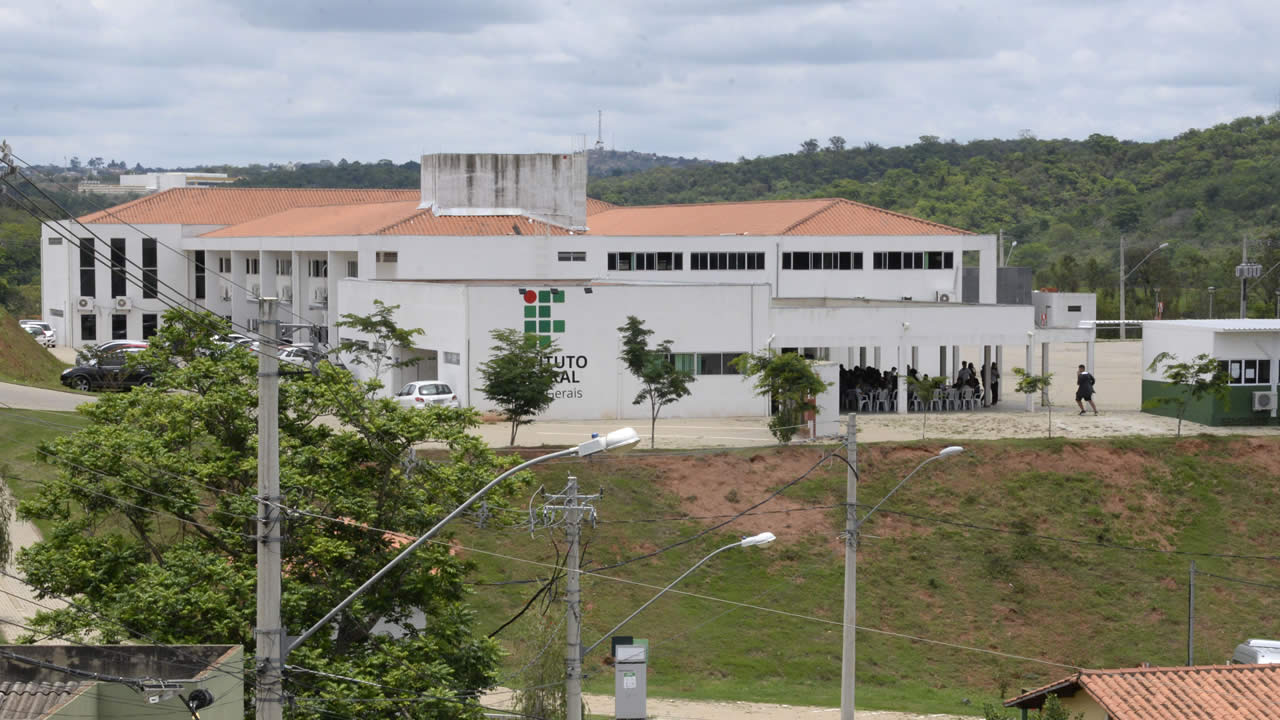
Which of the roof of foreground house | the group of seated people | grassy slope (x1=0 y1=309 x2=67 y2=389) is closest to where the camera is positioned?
the group of seated people

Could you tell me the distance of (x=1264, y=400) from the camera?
44750 mm

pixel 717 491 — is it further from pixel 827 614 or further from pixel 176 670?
pixel 176 670

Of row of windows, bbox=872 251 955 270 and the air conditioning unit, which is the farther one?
row of windows, bbox=872 251 955 270

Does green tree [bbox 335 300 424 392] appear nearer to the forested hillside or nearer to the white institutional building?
the white institutional building

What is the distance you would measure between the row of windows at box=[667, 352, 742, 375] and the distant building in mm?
28453

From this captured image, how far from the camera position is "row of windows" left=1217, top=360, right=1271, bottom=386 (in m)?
45.0

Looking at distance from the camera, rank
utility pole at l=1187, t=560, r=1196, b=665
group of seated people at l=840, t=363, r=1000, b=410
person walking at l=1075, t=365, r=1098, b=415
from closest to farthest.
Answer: utility pole at l=1187, t=560, r=1196, b=665
person walking at l=1075, t=365, r=1098, b=415
group of seated people at l=840, t=363, r=1000, b=410

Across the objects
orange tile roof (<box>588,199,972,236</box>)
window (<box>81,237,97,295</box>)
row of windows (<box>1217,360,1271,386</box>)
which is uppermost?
orange tile roof (<box>588,199,972,236</box>)

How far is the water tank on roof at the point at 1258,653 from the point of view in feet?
99.9

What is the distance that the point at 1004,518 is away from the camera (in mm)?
38875

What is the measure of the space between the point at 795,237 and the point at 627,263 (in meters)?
6.62

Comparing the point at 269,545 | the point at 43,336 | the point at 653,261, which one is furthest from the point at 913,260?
the point at 269,545

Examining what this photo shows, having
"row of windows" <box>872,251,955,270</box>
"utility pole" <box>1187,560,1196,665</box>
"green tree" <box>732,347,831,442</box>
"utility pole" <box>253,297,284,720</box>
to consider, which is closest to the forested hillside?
"row of windows" <box>872,251,955,270</box>

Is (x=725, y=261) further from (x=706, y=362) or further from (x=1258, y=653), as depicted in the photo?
(x=1258, y=653)
